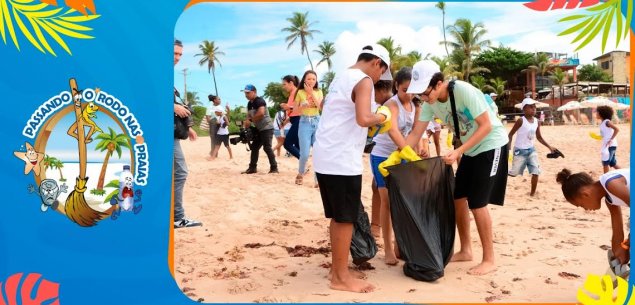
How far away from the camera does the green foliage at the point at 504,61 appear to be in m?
44.4

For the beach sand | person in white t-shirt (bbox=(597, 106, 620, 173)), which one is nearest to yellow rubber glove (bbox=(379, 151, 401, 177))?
the beach sand

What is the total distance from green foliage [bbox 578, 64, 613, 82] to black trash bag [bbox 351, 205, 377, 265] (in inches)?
Answer: 1494

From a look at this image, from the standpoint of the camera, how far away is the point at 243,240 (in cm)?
457

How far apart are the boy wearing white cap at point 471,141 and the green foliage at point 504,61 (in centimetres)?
4365

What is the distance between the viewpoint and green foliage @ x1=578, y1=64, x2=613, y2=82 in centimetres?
3778

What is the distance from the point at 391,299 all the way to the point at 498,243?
163cm

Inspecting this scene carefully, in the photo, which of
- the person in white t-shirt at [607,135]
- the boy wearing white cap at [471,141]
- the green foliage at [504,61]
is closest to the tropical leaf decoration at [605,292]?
the boy wearing white cap at [471,141]

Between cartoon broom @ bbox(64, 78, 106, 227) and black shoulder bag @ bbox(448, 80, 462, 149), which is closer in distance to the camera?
cartoon broom @ bbox(64, 78, 106, 227)

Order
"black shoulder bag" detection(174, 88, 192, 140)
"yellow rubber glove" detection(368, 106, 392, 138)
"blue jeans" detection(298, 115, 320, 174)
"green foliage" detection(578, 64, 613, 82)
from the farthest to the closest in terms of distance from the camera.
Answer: "green foliage" detection(578, 64, 613, 82)
"blue jeans" detection(298, 115, 320, 174)
"black shoulder bag" detection(174, 88, 192, 140)
"yellow rubber glove" detection(368, 106, 392, 138)

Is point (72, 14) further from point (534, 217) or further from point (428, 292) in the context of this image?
point (534, 217)

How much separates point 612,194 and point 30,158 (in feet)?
10.6

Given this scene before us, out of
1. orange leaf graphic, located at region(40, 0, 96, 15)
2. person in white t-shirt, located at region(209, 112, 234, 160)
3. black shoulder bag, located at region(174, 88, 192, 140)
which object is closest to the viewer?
orange leaf graphic, located at region(40, 0, 96, 15)

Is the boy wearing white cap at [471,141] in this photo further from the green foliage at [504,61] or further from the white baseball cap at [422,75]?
the green foliage at [504,61]

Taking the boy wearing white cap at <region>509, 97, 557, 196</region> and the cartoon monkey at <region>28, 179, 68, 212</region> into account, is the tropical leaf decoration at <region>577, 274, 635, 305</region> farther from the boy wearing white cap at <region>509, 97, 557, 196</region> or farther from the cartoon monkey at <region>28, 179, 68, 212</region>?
the boy wearing white cap at <region>509, 97, 557, 196</region>
